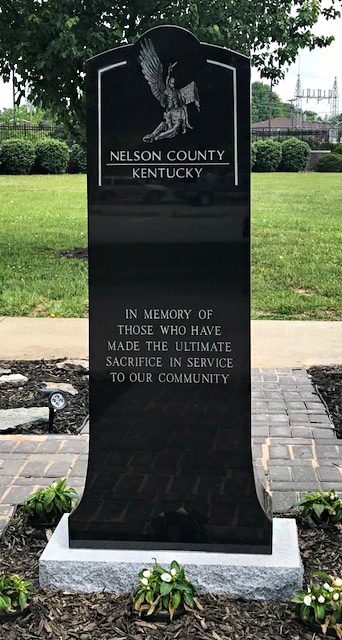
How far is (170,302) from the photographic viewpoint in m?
3.55

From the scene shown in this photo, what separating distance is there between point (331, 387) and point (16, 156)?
32.3m

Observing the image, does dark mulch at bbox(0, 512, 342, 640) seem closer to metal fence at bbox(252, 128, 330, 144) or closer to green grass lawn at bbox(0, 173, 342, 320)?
green grass lawn at bbox(0, 173, 342, 320)

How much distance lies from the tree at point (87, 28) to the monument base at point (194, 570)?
8043mm

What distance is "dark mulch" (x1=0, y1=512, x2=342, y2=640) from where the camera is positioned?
323cm

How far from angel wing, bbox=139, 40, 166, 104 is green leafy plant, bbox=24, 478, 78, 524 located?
188 cm

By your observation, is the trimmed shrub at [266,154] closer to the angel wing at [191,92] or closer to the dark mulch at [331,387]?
the dark mulch at [331,387]

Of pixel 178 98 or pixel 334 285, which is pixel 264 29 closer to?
pixel 334 285

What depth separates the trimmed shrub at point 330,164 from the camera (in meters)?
45.1

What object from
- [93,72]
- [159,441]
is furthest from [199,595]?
[93,72]

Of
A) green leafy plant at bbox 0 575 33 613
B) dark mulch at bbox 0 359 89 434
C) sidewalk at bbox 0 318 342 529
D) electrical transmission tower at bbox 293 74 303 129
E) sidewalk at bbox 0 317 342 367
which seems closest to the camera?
green leafy plant at bbox 0 575 33 613

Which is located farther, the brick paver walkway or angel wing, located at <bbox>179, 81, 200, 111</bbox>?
the brick paver walkway

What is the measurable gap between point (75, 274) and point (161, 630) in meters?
8.75

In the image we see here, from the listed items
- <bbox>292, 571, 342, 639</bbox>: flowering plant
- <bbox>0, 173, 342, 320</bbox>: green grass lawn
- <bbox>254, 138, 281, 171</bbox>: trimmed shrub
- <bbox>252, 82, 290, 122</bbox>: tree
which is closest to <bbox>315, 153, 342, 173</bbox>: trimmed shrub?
<bbox>254, 138, 281, 171</bbox>: trimmed shrub

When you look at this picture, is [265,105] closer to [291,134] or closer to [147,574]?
[291,134]
